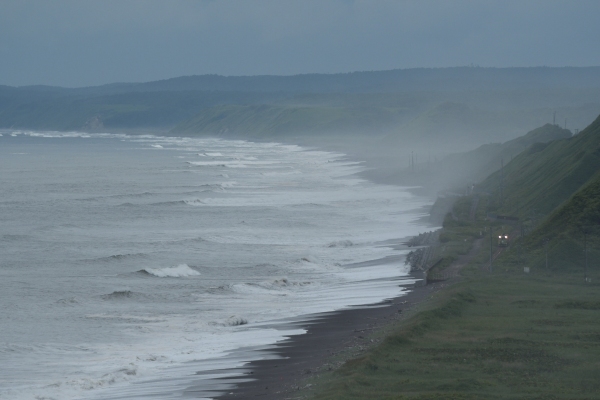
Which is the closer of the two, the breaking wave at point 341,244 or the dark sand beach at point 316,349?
the dark sand beach at point 316,349

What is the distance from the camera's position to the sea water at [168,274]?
2831 cm

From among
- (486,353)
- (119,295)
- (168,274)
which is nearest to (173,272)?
(168,274)

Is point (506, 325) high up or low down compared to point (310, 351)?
up

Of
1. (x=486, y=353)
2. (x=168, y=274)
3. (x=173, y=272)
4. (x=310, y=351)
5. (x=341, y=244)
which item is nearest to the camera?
(x=486, y=353)

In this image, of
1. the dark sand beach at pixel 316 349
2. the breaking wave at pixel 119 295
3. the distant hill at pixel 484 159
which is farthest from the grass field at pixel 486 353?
the distant hill at pixel 484 159

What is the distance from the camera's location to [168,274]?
4544 centimetres

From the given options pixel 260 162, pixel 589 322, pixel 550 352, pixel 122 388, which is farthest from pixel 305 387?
pixel 260 162

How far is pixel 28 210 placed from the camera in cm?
7662

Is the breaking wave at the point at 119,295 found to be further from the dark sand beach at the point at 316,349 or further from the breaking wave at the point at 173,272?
the dark sand beach at the point at 316,349

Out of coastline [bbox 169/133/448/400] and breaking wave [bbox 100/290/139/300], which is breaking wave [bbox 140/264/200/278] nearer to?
breaking wave [bbox 100/290/139/300]

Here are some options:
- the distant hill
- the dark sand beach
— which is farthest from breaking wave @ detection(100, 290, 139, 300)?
the distant hill

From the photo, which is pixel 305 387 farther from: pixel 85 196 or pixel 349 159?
pixel 349 159

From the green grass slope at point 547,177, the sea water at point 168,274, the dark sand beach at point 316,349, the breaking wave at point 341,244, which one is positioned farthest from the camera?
the green grass slope at point 547,177

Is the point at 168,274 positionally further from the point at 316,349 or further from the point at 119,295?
the point at 316,349
